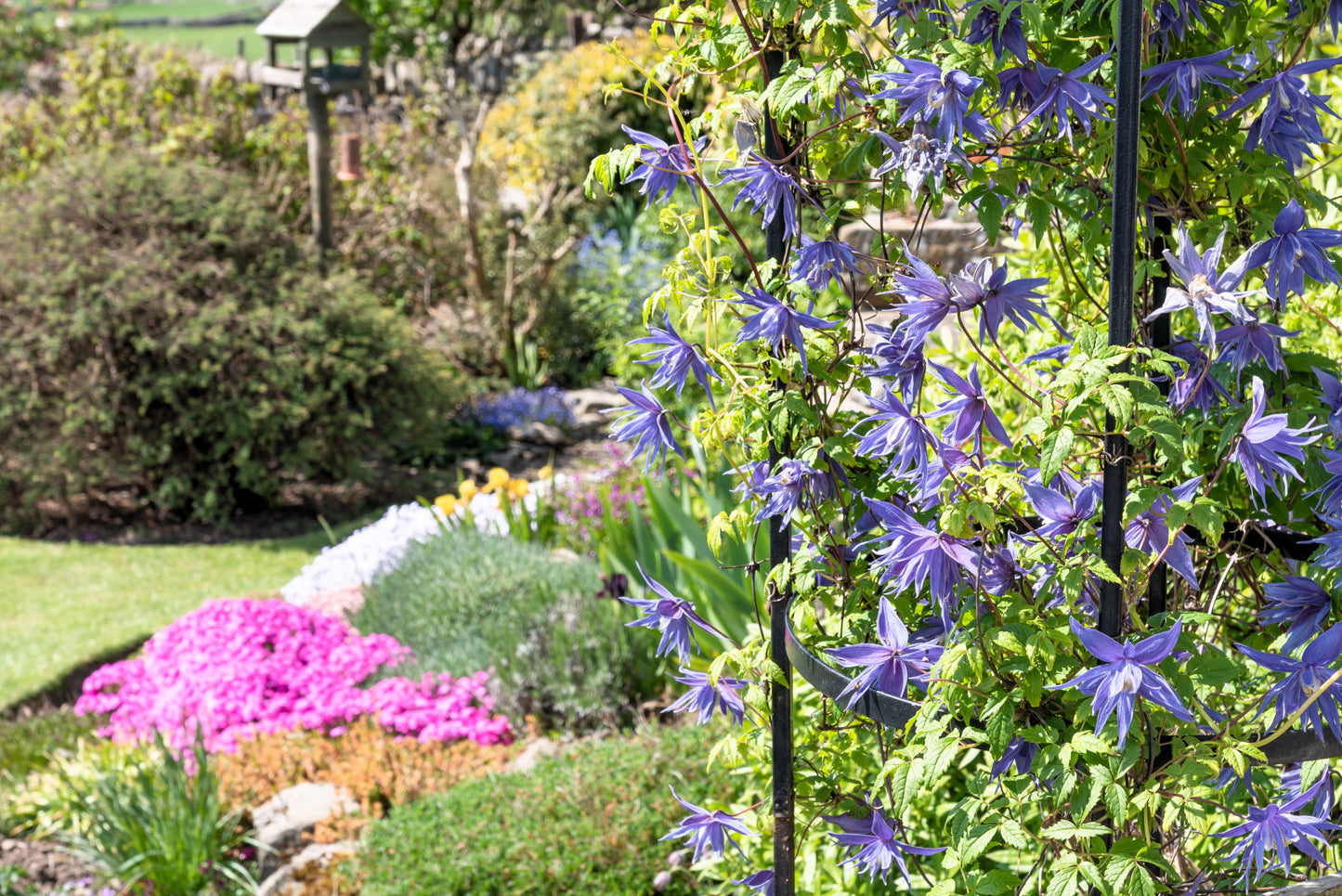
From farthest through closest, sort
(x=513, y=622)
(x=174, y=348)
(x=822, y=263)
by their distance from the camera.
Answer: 1. (x=174, y=348)
2. (x=513, y=622)
3. (x=822, y=263)

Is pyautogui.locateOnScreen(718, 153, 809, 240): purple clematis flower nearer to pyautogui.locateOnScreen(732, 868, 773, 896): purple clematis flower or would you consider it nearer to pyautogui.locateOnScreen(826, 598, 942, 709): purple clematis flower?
pyautogui.locateOnScreen(826, 598, 942, 709): purple clematis flower

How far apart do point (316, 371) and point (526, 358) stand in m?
2.67

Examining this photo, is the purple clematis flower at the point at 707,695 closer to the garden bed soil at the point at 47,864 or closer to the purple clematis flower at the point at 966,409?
the purple clematis flower at the point at 966,409

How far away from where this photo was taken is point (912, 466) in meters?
1.43

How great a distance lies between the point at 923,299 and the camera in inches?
44.4

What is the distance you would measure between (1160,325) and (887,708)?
1.82 feet

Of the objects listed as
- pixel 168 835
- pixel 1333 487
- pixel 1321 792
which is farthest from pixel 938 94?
pixel 168 835

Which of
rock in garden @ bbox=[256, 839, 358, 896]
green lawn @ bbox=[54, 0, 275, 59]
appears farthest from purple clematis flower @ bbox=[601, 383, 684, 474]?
Answer: green lawn @ bbox=[54, 0, 275, 59]

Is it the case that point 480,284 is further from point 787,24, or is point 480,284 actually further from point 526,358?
point 787,24

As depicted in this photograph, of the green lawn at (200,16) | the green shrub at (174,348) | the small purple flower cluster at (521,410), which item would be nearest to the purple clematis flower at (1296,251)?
the green shrub at (174,348)

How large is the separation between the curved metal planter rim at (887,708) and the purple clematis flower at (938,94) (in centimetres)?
63

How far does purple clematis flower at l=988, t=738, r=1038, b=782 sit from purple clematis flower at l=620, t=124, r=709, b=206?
2.50 feet

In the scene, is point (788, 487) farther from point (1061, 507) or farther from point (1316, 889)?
point (1316, 889)

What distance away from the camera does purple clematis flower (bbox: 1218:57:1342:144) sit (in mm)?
1204
